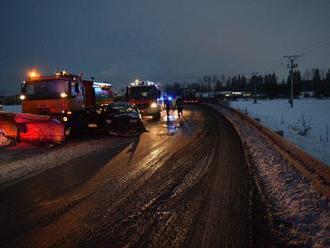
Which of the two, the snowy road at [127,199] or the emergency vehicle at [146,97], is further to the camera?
the emergency vehicle at [146,97]

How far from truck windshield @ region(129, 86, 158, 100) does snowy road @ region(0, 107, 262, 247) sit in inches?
766

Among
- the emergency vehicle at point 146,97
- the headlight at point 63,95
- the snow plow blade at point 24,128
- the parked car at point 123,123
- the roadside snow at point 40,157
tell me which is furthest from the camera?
the emergency vehicle at point 146,97

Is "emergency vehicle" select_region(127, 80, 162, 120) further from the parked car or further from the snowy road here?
the snowy road

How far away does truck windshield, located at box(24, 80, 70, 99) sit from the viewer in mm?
20500

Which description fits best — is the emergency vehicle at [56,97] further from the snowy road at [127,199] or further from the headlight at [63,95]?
the snowy road at [127,199]

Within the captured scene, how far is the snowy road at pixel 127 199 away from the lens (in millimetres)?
6406

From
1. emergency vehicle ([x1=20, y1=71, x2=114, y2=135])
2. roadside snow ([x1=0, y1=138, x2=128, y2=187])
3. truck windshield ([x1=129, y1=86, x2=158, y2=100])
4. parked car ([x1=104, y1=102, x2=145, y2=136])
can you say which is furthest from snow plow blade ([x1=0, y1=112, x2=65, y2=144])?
truck windshield ([x1=129, y1=86, x2=158, y2=100])

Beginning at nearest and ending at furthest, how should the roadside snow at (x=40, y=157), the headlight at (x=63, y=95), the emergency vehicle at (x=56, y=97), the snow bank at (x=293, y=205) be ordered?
the snow bank at (x=293, y=205)
the roadside snow at (x=40, y=157)
the emergency vehicle at (x=56, y=97)
the headlight at (x=63, y=95)

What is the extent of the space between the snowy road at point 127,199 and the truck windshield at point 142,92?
19452 millimetres

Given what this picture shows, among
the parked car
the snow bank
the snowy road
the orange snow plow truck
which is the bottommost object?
the snow bank

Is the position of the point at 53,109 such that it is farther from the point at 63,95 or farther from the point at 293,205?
the point at 293,205

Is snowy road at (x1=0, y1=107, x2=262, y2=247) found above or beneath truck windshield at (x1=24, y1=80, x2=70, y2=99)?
beneath

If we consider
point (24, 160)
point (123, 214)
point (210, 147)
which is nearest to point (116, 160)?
point (24, 160)

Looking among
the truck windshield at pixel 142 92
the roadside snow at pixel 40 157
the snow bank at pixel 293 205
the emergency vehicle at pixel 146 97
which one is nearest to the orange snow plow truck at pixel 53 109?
the roadside snow at pixel 40 157
